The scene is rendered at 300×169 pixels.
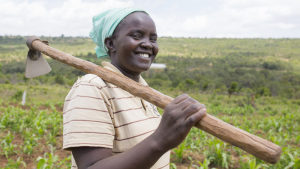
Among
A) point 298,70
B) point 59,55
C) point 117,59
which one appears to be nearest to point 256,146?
point 117,59

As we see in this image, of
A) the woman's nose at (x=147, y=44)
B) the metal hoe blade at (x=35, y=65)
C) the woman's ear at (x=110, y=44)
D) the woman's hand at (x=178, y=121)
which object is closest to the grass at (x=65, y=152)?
the metal hoe blade at (x=35, y=65)

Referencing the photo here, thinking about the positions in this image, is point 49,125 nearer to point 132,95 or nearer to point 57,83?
point 132,95

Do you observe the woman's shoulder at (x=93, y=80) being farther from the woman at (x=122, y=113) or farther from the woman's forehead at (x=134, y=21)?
the woman's forehead at (x=134, y=21)

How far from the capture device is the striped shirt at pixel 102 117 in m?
1.02

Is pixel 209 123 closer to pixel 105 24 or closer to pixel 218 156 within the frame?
pixel 105 24

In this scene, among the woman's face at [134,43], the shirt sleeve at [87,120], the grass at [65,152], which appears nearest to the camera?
the shirt sleeve at [87,120]

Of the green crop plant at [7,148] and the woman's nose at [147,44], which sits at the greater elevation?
the woman's nose at [147,44]

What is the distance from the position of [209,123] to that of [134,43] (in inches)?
20.3

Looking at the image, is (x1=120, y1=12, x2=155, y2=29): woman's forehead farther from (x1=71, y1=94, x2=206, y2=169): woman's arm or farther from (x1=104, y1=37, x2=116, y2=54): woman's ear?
(x1=71, y1=94, x2=206, y2=169): woman's arm

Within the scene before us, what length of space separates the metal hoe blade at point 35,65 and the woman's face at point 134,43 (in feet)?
3.55

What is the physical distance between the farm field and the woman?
2598 mm

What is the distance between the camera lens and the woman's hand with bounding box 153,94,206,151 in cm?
90

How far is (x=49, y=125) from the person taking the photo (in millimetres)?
6852

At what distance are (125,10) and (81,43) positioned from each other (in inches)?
2823
